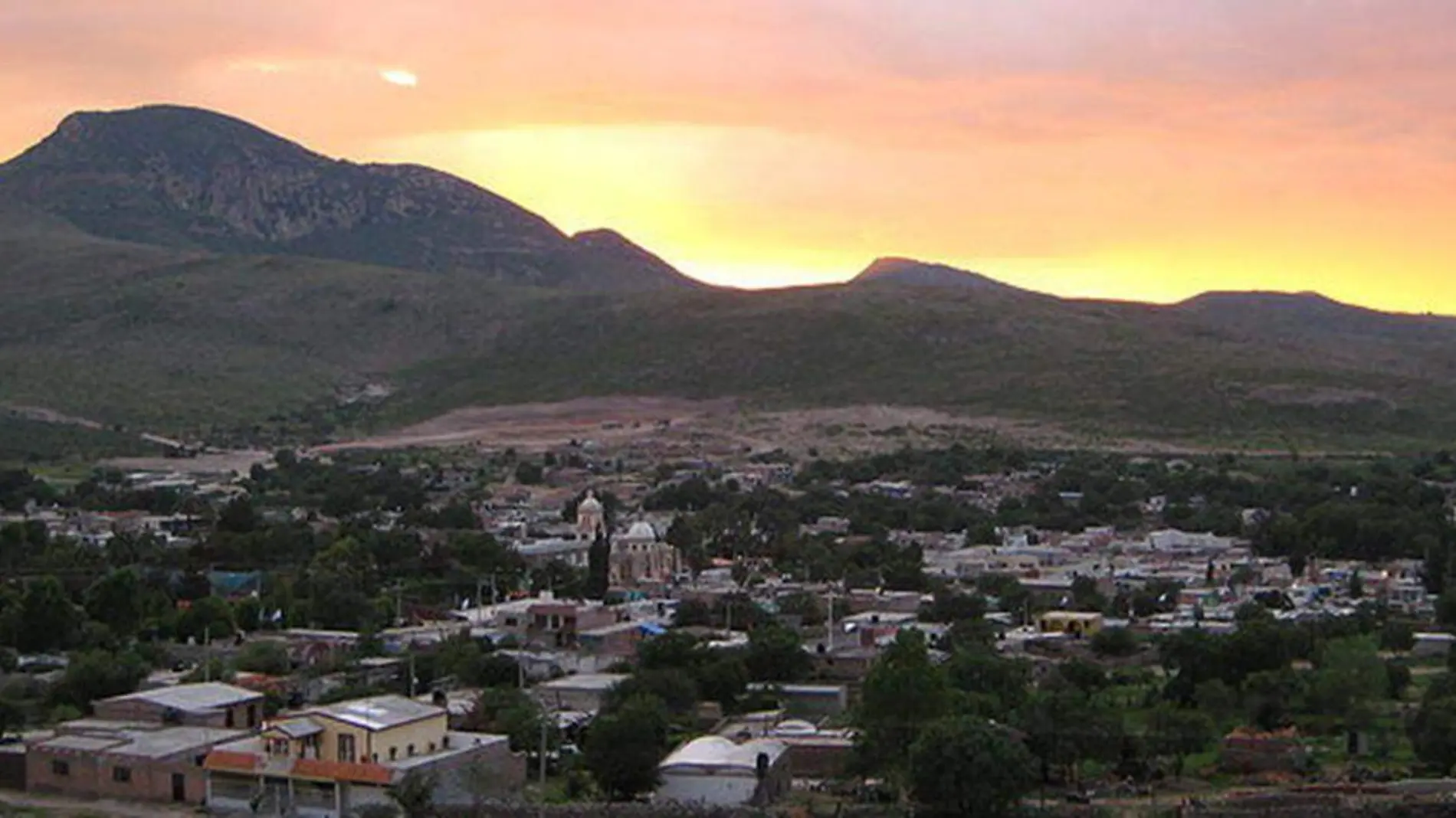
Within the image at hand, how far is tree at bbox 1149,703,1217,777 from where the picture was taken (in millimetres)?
29625

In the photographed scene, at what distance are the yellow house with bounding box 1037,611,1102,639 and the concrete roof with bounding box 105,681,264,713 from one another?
17531mm

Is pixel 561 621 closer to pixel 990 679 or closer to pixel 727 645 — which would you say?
pixel 727 645

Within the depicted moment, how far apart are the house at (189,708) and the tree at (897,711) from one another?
9008 mm

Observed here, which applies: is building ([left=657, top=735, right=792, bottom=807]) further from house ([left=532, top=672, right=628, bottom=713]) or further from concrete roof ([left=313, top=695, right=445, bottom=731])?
house ([left=532, top=672, right=628, bottom=713])

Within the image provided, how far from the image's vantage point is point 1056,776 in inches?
1142

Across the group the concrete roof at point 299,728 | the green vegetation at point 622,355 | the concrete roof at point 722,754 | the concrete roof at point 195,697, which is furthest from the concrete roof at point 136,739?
the green vegetation at point 622,355

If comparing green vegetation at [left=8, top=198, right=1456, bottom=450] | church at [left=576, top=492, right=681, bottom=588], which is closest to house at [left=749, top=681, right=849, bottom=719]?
church at [left=576, top=492, right=681, bottom=588]

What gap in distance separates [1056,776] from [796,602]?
1835 cm

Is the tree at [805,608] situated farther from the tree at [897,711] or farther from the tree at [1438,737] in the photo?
the tree at [1438,737]

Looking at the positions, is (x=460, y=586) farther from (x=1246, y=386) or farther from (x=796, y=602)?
(x=1246, y=386)

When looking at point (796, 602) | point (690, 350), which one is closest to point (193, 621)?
point (796, 602)

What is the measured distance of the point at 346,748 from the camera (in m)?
27.8

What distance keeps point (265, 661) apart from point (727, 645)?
8.21 metres

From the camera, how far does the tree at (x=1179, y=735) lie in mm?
29625
